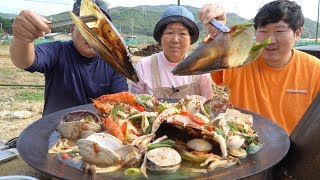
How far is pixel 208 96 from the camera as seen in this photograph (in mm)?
3959

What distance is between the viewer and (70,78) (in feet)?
12.9

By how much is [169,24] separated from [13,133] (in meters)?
4.01

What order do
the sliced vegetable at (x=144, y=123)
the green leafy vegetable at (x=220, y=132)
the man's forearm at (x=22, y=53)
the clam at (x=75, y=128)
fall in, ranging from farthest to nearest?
1. the man's forearm at (x=22, y=53)
2. the sliced vegetable at (x=144, y=123)
3. the clam at (x=75, y=128)
4. the green leafy vegetable at (x=220, y=132)

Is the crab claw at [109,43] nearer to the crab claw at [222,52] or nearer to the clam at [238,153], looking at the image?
the crab claw at [222,52]

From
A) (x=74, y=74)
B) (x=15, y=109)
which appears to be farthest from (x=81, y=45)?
(x=15, y=109)

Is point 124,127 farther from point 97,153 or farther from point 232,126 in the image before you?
point 232,126

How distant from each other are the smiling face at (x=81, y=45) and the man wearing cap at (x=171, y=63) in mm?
576

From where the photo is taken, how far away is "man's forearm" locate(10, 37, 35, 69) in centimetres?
294

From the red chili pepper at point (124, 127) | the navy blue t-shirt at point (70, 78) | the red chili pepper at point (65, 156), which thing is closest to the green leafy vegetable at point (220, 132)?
the red chili pepper at point (124, 127)

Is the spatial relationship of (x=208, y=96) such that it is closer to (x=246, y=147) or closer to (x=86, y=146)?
(x=246, y=147)

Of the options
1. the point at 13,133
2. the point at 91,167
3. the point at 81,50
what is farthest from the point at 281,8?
the point at 13,133

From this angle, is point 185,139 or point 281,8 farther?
point 281,8

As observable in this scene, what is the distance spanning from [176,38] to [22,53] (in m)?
1.59

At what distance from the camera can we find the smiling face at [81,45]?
379cm
